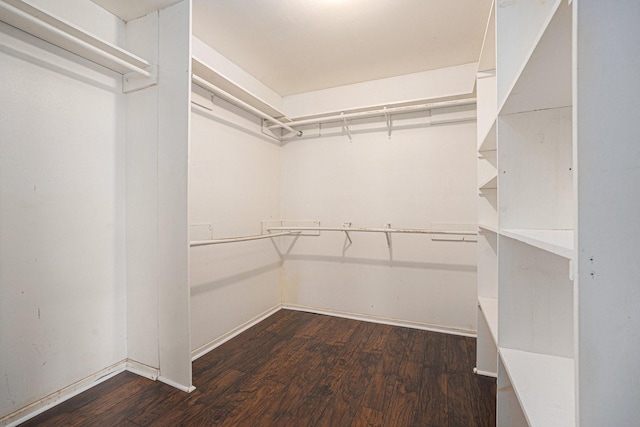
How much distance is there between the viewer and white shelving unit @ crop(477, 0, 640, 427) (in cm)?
51

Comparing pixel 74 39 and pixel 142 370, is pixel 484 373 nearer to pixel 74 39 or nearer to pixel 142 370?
pixel 142 370

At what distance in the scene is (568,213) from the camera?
106 centimetres

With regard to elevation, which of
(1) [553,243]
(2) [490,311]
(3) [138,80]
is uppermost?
(3) [138,80]

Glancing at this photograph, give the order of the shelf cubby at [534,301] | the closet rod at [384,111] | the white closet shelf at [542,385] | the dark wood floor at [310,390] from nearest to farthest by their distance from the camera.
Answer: the white closet shelf at [542,385] < the shelf cubby at [534,301] < the dark wood floor at [310,390] < the closet rod at [384,111]

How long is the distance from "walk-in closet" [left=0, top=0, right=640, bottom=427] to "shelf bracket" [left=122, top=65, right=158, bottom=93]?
0.05 feet

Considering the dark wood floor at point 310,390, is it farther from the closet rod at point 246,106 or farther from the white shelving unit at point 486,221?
the closet rod at point 246,106

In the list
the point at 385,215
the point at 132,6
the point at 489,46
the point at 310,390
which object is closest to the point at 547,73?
the point at 489,46

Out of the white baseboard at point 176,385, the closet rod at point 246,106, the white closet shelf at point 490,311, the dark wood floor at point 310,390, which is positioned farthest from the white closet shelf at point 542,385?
the closet rod at point 246,106

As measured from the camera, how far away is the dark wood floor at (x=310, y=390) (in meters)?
1.50

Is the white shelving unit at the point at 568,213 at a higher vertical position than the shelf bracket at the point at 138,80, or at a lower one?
lower

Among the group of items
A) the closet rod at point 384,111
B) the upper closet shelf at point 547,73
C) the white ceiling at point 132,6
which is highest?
the white ceiling at point 132,6

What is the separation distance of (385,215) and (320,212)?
730mm

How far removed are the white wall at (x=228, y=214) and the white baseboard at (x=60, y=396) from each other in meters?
0.51

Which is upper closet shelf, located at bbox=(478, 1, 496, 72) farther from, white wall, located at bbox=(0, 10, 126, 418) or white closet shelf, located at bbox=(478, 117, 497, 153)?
white wall, located at bbox=(0, 10, 126, 418)
